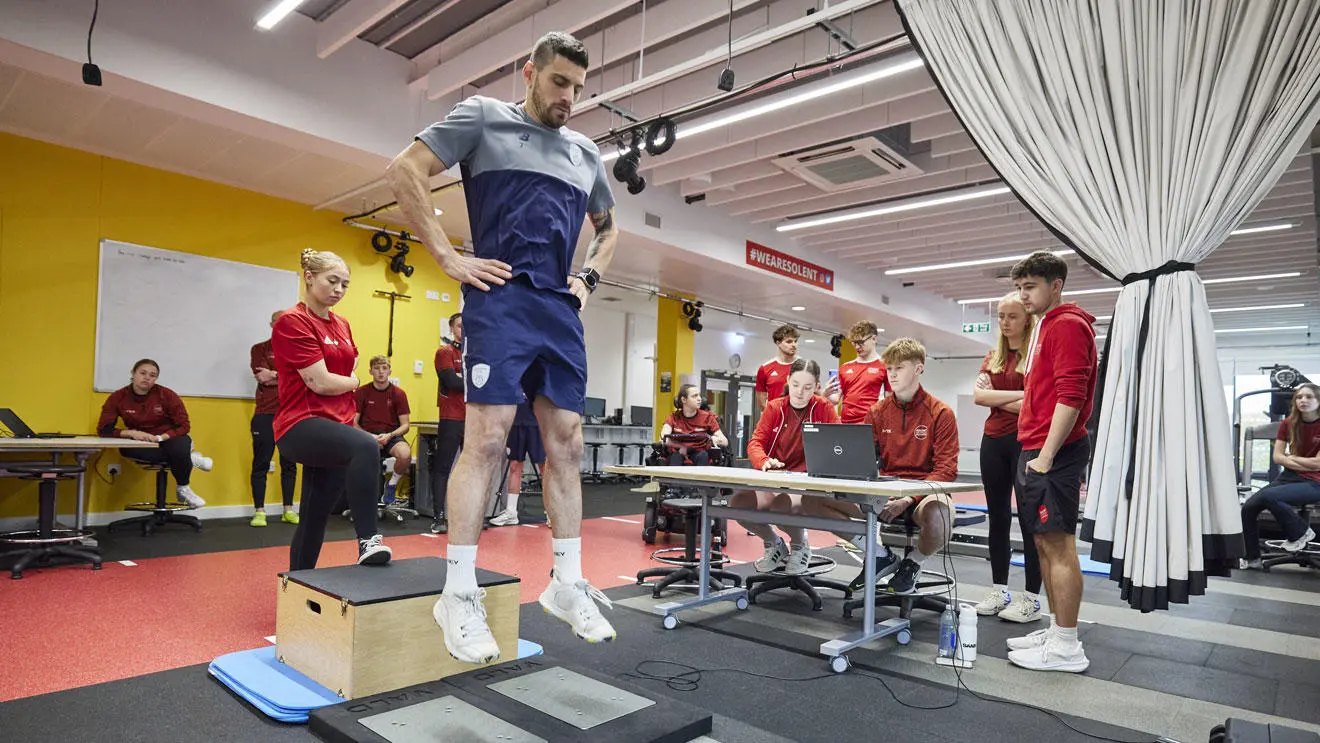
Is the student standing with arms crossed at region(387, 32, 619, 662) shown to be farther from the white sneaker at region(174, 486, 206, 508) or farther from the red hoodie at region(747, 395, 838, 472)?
the white sneaker at region(174, 486, 206, 508)

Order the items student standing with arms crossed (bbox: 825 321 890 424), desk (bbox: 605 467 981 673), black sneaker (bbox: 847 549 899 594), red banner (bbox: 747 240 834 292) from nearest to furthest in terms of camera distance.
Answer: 1. desk (bbox: 605 467 981 673)
2. black sneaker (bbox: 847 549 899 594)
3. student standing with arms crossed (bbox: 825 321 890 424)
4. red banner (bbox: 747 240 834 292)

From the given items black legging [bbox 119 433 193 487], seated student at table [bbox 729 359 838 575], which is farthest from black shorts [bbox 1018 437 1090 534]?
black legging [bbox 119 433 193 487]

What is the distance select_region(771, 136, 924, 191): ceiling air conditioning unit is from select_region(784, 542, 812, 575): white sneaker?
3.97 m

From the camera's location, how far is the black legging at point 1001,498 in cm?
362

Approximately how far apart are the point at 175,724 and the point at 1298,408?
7.40 meters

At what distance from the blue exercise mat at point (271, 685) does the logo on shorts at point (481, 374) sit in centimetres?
106

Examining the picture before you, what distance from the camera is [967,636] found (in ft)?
9.45

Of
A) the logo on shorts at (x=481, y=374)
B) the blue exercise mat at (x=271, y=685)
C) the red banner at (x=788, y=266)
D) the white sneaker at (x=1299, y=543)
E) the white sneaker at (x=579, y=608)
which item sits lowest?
the white sneaker at (x=1299, y=543)

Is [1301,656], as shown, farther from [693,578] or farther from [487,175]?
[487,175]

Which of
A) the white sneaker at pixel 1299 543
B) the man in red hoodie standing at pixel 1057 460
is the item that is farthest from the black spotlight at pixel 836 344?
the man in red hoodie standing at pixel 1057 460

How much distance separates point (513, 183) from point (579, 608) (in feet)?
3.68

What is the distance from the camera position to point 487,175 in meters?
1.95

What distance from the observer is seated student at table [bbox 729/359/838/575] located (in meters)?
4.11

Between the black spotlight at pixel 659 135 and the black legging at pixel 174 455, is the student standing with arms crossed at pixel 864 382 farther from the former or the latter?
the black legging at pixel 174 455
